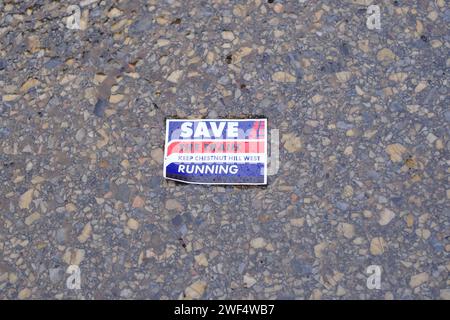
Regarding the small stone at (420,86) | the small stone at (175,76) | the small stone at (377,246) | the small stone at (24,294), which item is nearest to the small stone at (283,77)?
the small stone at (175,76)

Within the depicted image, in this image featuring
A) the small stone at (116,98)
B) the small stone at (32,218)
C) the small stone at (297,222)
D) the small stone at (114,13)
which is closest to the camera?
the small stone at (297,222)

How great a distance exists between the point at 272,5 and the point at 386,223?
1080mm

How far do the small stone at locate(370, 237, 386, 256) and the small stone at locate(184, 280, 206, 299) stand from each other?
0.68 metres

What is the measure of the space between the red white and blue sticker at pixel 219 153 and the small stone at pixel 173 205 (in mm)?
94

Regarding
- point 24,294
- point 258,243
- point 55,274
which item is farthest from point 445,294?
point 24,294

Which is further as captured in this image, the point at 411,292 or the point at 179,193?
the point at 179,193

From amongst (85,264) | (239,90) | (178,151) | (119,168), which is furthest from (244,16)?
(85,264)

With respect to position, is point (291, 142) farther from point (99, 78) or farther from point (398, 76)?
point (99, 78)

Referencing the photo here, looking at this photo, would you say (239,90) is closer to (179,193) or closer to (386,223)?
(179,193)

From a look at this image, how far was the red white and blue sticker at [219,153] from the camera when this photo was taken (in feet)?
8.56

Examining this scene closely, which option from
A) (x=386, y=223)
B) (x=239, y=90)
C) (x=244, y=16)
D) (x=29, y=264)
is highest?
(x=244, y=16)

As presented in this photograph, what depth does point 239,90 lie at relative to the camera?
271 cm

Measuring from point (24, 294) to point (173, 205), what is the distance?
706 mm

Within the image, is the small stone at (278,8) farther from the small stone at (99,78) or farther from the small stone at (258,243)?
the small stone at (258,243)
